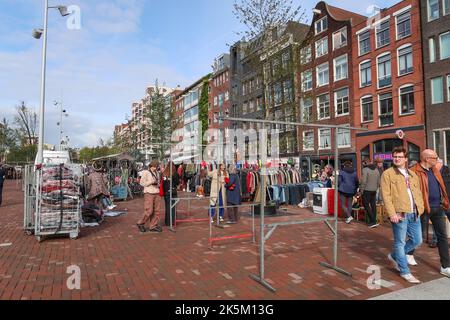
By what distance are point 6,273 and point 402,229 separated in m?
5.86

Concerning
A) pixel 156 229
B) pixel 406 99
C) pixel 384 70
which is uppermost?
pixel 384 70

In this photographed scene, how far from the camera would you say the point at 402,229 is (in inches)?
189

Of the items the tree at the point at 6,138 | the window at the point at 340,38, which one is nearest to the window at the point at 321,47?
the window at the point at 340,38

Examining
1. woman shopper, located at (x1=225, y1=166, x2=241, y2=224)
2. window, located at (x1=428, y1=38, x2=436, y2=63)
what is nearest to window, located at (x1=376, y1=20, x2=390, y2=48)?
window, located at (x1=428, y1=38, x2=436, y2=63)

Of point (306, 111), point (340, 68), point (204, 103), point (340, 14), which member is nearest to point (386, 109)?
point (306, 111)

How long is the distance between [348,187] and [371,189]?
2.04 ft

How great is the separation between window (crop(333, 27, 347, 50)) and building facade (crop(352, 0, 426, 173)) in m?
1.24

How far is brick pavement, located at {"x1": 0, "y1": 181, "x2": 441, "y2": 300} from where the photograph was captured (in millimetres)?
4406

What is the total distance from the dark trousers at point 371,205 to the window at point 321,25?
2777cm

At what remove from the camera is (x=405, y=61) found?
2555cm

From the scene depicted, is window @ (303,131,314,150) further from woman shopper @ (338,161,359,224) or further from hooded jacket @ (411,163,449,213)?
hooded jacket @ (411,163,449,213)

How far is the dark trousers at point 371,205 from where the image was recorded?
938 cm

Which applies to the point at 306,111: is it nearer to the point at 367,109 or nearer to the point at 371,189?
the point at 367,109

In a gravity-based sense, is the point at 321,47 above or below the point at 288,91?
above
